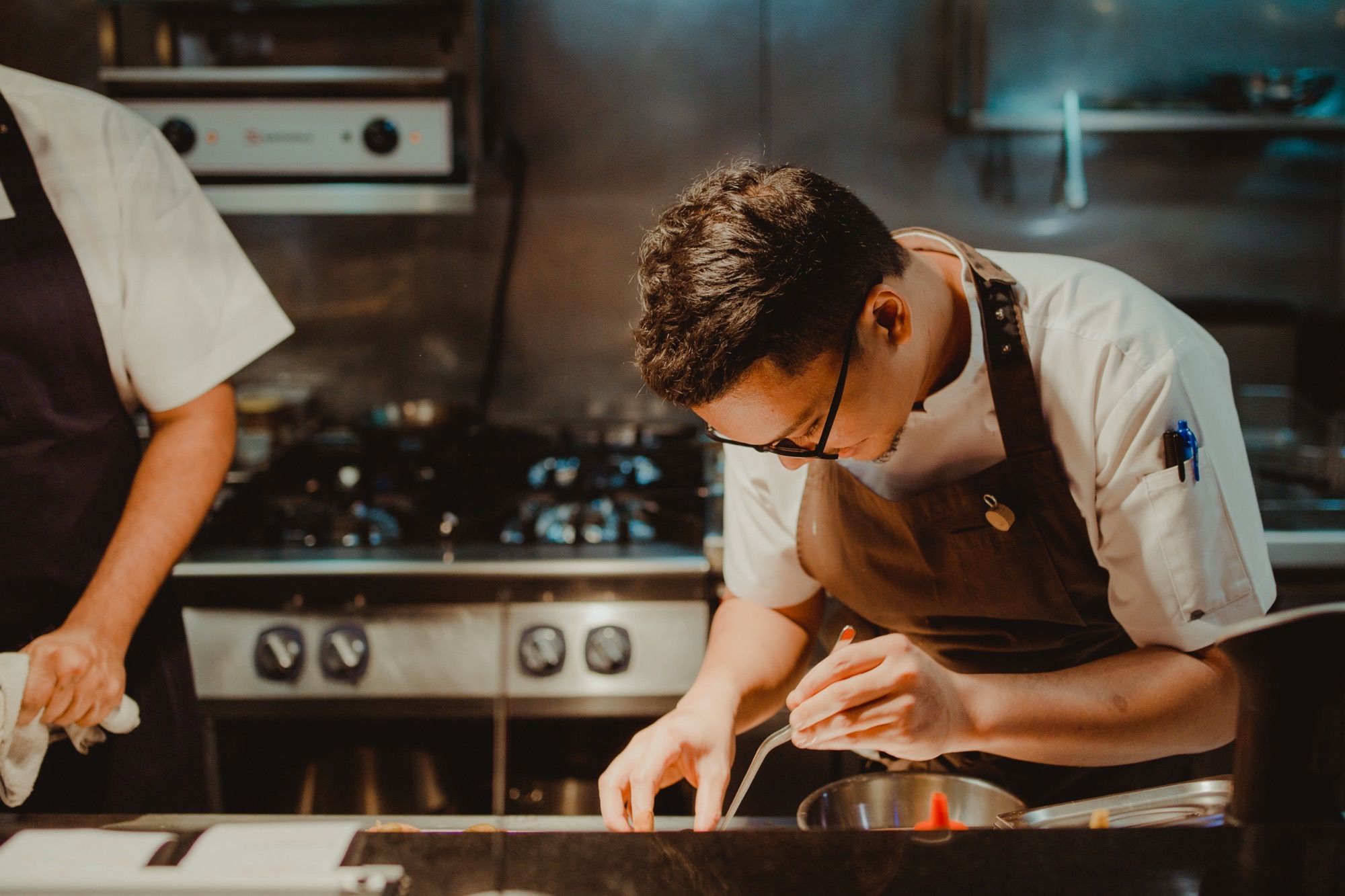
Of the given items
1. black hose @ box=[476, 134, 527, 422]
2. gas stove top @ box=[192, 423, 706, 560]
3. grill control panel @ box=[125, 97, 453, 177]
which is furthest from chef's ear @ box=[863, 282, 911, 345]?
black hose @ box=[476, 134, 527, 422]

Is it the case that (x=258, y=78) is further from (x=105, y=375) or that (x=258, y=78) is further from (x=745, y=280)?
(x=745, y=280)

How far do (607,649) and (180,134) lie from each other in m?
1.03

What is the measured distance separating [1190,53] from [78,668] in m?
2.42

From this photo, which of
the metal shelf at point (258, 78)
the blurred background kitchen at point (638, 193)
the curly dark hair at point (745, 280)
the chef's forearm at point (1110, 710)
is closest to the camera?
the curly dark hair at point (745, 280)

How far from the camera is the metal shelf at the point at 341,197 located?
5.88ft

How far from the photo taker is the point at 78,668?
100 cm

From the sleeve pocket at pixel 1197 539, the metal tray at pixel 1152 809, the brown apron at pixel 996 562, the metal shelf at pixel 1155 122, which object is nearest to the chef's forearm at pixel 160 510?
the brown apron at pixel 996 562

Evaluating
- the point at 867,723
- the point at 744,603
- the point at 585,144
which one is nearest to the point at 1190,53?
the point at 585,144

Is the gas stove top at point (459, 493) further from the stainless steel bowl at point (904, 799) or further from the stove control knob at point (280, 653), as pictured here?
the stainless steel bowl at point (904, 799)

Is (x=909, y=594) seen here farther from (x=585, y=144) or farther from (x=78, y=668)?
(x=585, y=144)

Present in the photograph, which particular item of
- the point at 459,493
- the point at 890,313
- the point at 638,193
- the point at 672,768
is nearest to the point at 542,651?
the point at 459,493

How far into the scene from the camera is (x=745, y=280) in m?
0.87

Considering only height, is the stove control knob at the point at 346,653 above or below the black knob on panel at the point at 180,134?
below

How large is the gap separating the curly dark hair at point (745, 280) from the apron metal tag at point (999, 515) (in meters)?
0.30
